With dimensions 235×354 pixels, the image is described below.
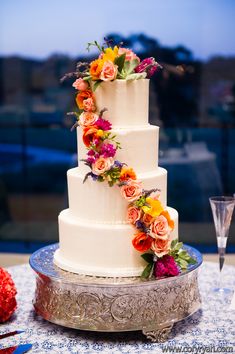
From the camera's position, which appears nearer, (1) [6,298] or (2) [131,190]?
(2) [131,190]

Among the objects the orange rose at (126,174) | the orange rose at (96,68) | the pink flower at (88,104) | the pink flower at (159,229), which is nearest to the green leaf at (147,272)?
the pink flower at (159,229)

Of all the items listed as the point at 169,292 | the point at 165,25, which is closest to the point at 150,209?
the point at 169,292

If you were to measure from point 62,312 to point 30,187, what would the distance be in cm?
609

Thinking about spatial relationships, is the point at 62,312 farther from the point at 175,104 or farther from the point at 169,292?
the point at 175,104

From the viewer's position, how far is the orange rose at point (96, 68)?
7.16ft

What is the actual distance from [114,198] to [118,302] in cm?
41

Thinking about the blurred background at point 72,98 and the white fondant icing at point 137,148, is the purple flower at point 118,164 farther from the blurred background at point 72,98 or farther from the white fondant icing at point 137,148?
the blurred background at point 72,98

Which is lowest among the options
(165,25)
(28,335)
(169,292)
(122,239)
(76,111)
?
(28,335)

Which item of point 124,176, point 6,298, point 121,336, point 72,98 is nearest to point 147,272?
point 121,336

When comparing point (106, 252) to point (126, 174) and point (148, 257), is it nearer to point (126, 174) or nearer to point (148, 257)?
point (148, 257)

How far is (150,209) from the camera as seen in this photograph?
2.14 m

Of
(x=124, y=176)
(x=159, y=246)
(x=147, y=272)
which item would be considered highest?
(x=124, y=176)

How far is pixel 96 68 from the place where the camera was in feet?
7.22

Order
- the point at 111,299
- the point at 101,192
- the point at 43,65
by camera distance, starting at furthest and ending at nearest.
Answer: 1. the point at 43,65
2. the point at 101,192
3. the point at 111,299
